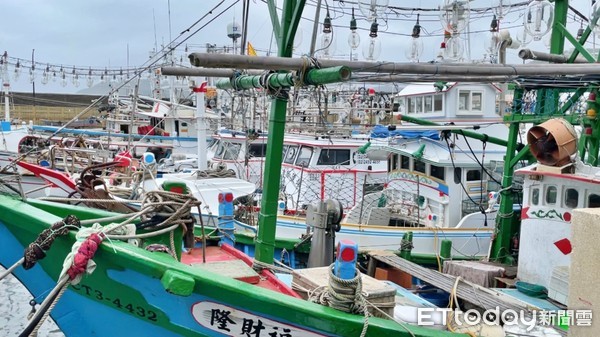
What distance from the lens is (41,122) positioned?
3612cm

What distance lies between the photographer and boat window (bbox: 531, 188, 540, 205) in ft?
23.6

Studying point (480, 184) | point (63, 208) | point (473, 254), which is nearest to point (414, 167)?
point (480, 184)

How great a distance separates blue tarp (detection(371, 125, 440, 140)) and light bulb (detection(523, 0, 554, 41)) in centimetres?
348

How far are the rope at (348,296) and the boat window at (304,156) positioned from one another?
11.2 m

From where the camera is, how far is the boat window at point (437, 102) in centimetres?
1274

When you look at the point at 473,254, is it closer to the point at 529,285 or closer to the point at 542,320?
the point at 529,285

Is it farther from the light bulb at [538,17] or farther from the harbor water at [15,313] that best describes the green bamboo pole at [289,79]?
the light bulb at [538,17]

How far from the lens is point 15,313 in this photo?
7.39 m

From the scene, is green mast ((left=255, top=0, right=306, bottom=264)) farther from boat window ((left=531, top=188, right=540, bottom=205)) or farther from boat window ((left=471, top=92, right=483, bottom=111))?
boat window ((left=471, top=92, right=483, bottom=111))

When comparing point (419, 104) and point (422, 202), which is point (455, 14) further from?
point (419, 104)

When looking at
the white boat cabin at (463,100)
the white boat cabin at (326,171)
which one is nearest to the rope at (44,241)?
the white boat cabin at (326,171)

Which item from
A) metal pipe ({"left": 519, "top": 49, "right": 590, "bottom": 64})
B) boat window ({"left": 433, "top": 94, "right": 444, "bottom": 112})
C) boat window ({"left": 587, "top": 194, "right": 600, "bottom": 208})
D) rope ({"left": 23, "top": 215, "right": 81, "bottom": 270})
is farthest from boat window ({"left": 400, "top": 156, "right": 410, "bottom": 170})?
rope ({"left": 23, "top": 215, "right": 81, "bottom": 270})

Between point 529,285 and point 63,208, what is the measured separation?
6034mm

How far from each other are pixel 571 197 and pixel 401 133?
445 centimetres
